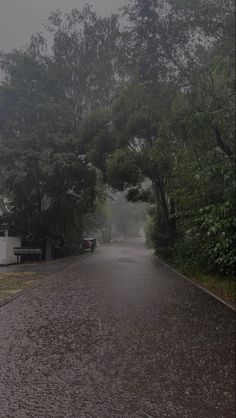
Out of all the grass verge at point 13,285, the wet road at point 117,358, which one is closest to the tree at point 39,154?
the grass verge at point 13,285

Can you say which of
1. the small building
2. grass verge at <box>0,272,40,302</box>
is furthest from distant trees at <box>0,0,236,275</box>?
grass verge at <box>0,272,40,302</box>

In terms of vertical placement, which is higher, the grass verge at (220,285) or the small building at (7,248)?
the small building at (7,248)

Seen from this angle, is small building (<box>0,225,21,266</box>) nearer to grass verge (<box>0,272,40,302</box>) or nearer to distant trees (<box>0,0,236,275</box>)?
distant trees (<box>0,0,236,275</box>)

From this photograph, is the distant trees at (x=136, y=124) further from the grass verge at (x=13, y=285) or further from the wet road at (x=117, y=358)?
the grass verge at (x=13, y=285)

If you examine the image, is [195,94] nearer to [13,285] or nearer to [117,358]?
[117,358]

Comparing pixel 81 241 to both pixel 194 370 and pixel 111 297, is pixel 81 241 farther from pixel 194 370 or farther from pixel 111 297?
pixel 194 370

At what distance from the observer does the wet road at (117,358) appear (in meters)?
3.39

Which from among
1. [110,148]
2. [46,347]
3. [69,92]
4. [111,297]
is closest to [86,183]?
[110,148]

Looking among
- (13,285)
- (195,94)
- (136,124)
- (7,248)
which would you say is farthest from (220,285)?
(7,248)

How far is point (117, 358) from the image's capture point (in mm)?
4613

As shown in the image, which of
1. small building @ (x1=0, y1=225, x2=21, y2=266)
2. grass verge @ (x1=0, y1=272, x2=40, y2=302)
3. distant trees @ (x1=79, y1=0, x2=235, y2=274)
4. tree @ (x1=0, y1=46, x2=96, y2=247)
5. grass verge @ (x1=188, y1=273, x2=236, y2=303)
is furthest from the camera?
tree @ (x1=0, y1=46, x2=96, y2=247)

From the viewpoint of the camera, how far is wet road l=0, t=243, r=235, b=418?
339cm

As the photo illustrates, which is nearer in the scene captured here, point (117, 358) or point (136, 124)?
point (117, 358)

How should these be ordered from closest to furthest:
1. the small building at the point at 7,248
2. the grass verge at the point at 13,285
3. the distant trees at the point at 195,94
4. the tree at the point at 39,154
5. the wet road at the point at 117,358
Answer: the wet road at the point at 117,358, the distant trees at the point at 195,94, the grass verge at the point at 13,285, the small building at the point at 7,248, the tree at the point at 39,154
